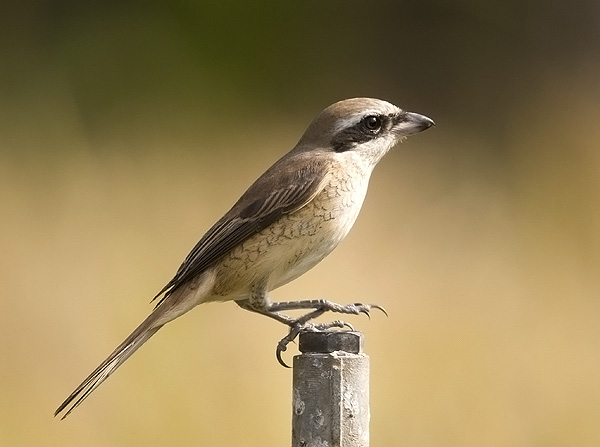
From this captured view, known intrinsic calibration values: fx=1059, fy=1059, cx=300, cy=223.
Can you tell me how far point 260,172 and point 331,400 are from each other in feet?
10.6

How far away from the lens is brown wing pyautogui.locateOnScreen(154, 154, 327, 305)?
3572 millimetres

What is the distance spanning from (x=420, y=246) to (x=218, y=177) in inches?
46.7

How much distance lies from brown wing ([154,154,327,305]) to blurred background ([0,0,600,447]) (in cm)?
171

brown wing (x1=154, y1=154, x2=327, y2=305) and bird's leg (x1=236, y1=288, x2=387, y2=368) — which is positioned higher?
brown wing (x1=154, y1=154, x2=327, y2=305)

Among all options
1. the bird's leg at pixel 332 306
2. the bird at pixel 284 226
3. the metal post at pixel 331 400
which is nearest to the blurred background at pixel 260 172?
the bird at pixel 284 226

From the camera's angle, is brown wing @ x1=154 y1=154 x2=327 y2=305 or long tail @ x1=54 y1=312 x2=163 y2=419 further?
brown wing @ x1=154 y1=154 x2=327 y2=305

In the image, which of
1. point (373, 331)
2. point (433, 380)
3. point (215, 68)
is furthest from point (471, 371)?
point (215, 68)

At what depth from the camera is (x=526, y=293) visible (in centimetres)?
591

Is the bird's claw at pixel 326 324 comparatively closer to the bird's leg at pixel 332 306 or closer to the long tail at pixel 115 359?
the bird's leg at pixel 332 306

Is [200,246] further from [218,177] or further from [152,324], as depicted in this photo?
[218,177]

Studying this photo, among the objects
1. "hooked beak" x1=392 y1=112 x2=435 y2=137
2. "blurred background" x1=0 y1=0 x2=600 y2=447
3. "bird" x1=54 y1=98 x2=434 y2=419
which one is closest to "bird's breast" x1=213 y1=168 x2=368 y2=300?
"bird" x1=54 y1=98 x2=434 y2=419

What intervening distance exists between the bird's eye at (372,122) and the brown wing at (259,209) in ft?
0.77

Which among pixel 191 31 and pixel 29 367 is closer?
pixel 29 367

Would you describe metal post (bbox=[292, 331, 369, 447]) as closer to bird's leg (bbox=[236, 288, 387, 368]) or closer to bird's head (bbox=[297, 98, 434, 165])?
bird's leg (bbox=[236, 288, 387, 368])
